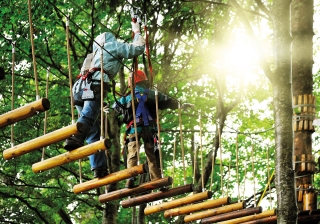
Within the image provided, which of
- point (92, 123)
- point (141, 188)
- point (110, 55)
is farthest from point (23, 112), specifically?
point (141, 188)

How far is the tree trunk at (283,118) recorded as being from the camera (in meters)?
5.42

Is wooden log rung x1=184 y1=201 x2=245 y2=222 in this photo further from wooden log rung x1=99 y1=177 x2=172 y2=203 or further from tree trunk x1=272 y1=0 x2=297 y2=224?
tree trunk x1=272 y1=0 x2=297 y2=224

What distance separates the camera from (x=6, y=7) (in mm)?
9992

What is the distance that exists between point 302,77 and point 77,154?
142 inches

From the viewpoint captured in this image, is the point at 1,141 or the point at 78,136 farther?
the point at 1,141

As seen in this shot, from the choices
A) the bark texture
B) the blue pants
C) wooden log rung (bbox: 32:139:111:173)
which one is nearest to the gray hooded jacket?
the blue pants

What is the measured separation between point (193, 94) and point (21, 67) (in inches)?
180

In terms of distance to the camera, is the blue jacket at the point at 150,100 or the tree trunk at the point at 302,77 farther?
the tree trunk at the point at 302,77

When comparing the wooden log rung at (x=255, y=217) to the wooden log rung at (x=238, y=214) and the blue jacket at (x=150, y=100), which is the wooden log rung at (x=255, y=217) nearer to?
the wooden log rung at (x=238, y=214)

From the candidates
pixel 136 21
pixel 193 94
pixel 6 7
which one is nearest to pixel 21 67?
pixel 6 7

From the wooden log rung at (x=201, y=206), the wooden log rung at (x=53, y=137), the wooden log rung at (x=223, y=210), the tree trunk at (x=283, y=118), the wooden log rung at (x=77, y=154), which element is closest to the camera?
the wooden log rung at (x=53, y=137)

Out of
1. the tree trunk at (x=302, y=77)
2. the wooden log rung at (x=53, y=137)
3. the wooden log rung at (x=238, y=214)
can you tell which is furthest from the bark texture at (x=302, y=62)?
the wooden log rung at (x=53, y=137)

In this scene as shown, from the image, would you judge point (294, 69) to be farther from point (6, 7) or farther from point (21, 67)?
point (21, 67)

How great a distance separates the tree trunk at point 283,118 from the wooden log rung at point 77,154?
166cm
